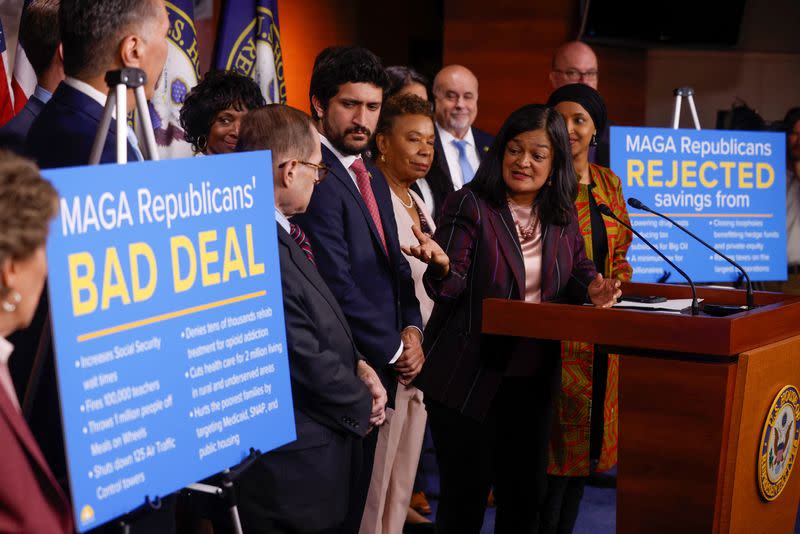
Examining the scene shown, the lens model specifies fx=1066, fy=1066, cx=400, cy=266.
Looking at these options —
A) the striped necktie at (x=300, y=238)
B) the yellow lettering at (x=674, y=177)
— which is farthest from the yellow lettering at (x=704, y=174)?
the striped necktie at (x=300, y=238)

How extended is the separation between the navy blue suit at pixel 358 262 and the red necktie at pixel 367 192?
2cm

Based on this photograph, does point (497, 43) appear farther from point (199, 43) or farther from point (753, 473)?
point (753, 473)

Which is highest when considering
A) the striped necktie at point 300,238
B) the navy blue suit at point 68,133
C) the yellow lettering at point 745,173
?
the navy blue suit at point 68,133

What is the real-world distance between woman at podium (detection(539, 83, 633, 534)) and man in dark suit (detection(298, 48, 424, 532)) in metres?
0.49

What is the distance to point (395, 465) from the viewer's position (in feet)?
12.0

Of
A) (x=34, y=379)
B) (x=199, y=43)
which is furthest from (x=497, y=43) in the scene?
(x=34, y=379)

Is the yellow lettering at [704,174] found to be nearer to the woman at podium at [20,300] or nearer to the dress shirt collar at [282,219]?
the dress shirt collar at [282,219]

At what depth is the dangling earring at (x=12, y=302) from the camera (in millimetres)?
1589

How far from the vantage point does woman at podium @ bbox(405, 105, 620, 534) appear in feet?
9.96

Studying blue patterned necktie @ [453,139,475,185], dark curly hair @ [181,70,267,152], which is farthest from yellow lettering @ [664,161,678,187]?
dark curly hair @ [181,70,267,152]

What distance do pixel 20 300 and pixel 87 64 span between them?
766 mm

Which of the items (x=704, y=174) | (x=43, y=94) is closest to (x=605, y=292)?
(x=704, y=174)

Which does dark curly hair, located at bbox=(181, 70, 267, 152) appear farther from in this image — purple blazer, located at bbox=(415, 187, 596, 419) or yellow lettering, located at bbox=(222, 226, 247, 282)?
yellow lettering, located at bbox=(222, 226, 247, 282)

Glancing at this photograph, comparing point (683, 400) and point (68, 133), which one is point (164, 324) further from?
point (683, 400)
